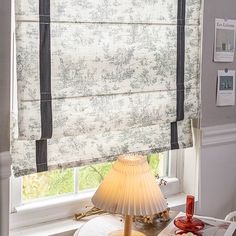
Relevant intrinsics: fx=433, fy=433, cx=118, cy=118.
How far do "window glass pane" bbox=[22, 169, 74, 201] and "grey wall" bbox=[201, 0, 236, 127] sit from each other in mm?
766

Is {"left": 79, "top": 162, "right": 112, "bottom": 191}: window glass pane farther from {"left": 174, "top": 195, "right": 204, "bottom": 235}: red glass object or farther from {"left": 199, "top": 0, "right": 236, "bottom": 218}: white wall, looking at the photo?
{"left": 199, "top": 0, "right": 236, "bottom": 218}: white wall

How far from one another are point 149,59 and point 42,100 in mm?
554

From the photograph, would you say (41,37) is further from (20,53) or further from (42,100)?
(42,100)

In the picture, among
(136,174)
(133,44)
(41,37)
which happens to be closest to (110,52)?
(133,44)

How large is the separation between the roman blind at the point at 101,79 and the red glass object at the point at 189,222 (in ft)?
1.14

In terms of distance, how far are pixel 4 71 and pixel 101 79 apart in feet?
1.39

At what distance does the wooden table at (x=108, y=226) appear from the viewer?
1.80 metres

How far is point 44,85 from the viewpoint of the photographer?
68.1 inches

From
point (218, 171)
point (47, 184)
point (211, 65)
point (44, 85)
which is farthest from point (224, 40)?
point (47, 184)

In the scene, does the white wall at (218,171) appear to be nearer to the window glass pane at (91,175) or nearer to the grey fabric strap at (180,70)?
the grey fabric strap at (180,70)

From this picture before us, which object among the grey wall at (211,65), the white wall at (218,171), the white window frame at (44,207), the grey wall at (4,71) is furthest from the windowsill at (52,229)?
the grey wall at (211,65)

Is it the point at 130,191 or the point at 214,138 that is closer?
the point at 130,191

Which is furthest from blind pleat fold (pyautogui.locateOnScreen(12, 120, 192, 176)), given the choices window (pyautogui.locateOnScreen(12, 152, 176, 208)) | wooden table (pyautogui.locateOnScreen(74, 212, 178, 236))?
wooden table (pyautogui.locateOnScreen(74, 212, 178, 236))

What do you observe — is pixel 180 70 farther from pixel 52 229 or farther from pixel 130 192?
pixel 52 229
